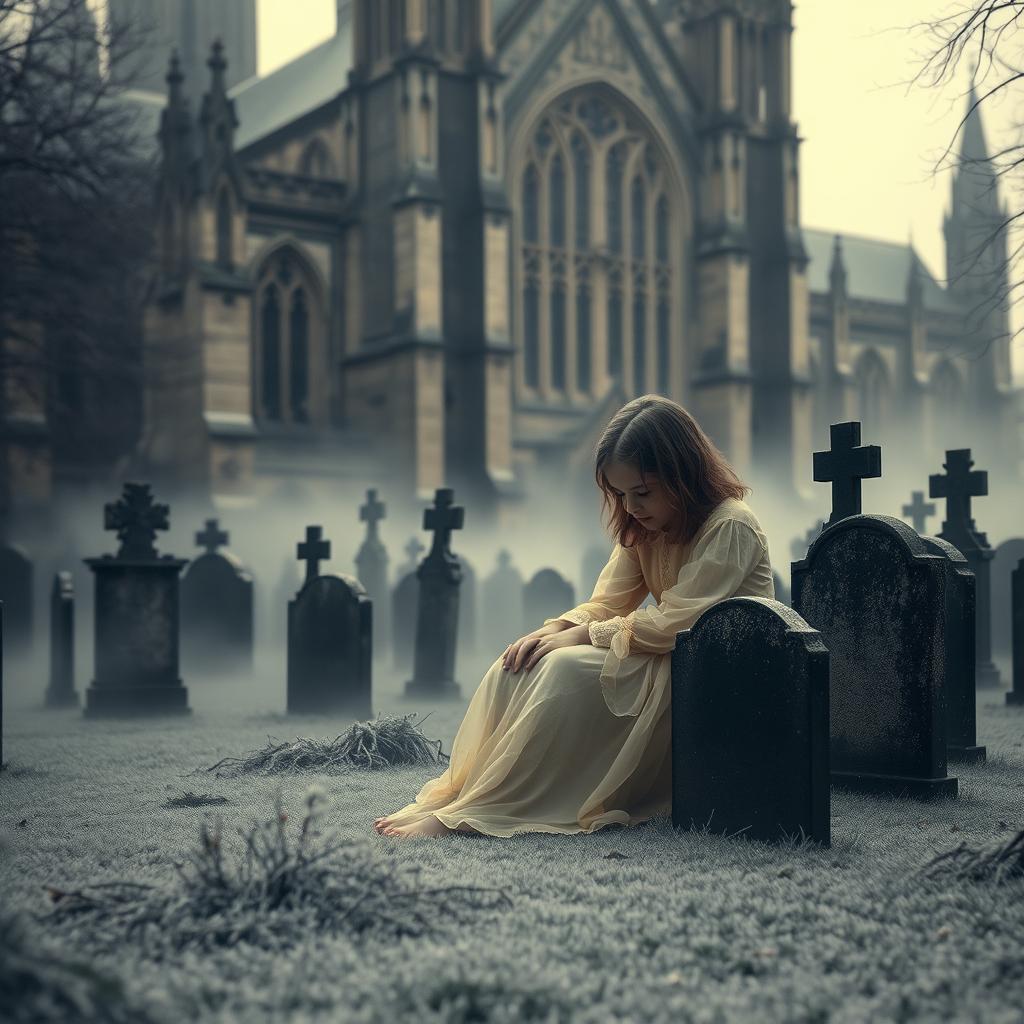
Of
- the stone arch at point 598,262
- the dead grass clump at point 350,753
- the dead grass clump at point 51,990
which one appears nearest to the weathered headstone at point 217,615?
the dead grass clump at point 350,753

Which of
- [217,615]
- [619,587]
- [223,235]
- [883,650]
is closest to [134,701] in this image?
[217,615]

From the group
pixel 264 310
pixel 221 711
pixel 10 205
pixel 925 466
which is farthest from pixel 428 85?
pixel 925 466

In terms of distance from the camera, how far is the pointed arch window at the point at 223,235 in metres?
24.5

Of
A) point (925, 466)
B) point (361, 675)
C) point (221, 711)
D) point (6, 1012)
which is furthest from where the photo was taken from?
point (925, 466)

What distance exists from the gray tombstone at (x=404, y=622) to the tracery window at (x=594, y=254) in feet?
45.2

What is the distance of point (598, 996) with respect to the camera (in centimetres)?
286

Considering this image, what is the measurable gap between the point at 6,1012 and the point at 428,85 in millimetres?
24389

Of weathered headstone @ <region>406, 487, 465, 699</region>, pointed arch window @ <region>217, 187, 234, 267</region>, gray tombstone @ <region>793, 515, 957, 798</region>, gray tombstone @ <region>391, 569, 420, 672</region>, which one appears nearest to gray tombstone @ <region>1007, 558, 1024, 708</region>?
gray tombstone @ <region>793, 515, 957, 798</region>

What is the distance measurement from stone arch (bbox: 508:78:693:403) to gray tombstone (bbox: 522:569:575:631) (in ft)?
41.8

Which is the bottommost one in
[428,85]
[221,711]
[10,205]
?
[221,711]

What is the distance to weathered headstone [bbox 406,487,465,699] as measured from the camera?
11141 millimetres

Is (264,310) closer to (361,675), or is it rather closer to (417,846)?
(361,675)

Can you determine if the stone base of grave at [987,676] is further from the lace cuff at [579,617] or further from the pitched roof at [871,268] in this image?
the pitched roof at [871,268]

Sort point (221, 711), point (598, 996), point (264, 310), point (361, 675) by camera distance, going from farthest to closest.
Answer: point (264, 310), point (221, 711), point (361, 675), point (598, 996)
